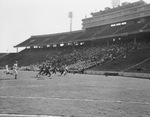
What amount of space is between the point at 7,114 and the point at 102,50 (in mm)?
51391

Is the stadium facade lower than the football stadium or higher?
higher

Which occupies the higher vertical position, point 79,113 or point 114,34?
point 114,34

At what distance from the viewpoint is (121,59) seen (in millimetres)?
45688

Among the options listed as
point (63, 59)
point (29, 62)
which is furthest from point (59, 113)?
point (29, 62)

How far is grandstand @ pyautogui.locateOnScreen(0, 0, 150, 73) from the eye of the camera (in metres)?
46.2

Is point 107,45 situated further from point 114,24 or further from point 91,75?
point 91,75

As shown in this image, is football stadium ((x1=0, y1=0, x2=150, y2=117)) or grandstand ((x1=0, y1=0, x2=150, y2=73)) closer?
football stadium ((x1=0, y1=0, x2=150, y2=117))

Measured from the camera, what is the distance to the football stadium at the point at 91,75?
816 cm

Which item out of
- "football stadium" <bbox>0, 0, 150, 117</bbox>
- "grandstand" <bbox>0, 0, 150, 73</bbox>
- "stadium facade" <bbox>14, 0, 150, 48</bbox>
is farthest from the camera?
"stadium facade" <bbox>14, 0, 150, 48</bbox>

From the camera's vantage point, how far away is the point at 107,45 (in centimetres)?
6047

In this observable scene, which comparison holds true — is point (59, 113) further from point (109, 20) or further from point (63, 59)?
point (109, 20)

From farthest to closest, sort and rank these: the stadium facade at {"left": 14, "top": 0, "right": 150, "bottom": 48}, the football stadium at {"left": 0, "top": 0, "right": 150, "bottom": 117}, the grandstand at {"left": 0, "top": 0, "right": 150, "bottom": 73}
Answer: the stadium facade at {"left": 14, "top": 0, "right": 150, "bottom": 48} → the grandstand at {"left": 0, "top": 0, "right": 150, "bottom": 73} → the football stadium at {"left": 0, "top": 0, "right": 150, "bottom": 117}

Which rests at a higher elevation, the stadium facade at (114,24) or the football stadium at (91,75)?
the stadium facade at (114,24)

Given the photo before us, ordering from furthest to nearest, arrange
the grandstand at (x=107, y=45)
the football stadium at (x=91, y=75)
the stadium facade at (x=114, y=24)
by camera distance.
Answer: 1. the stadium facade at (x=114, y=24)
2. the grandstand at (x=107, y=45)
3. the football stadium at (x=91, y=75)
